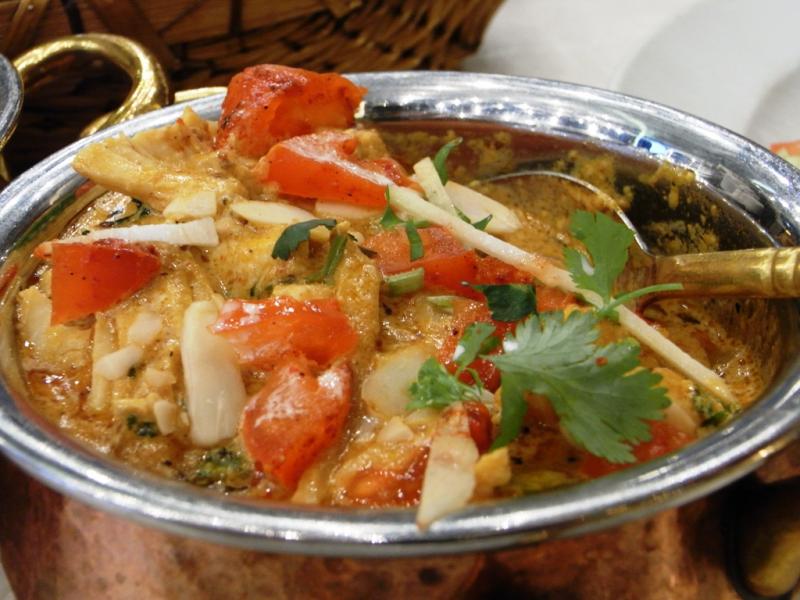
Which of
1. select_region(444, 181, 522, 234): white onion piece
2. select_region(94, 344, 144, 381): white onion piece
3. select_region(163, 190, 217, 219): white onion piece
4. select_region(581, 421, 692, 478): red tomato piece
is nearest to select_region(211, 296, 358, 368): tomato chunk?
select_region(94, 344, 144, 381): white onion piece

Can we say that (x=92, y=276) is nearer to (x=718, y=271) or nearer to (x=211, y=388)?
(x=211, y=388)

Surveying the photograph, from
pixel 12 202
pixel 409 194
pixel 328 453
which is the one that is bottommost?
pixel 12 202

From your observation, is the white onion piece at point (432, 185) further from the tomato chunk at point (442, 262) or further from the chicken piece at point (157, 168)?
the chicken piece at point (157, 168)

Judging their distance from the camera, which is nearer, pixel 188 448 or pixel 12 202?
pixel 188 448

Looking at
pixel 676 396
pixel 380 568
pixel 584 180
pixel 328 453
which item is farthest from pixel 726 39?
pixel 380 568

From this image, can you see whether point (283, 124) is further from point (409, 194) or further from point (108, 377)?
point (108, 377)

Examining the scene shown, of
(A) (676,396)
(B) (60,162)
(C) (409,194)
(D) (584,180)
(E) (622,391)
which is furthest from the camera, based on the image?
(D) (584,180)

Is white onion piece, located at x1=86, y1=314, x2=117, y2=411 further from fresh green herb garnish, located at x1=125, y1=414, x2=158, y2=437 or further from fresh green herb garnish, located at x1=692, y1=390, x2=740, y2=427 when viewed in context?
fresh green herb garnish, located at x1=692, y1=390, x2=740, y2=427

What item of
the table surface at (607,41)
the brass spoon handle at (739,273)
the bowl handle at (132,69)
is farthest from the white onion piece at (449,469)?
the table surface at (607,41)
